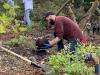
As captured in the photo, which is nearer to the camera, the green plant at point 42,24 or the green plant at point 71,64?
the green plant at point 71,64

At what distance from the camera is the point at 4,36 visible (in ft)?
42.3

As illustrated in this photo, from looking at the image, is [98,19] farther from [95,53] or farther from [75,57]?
[75,57]

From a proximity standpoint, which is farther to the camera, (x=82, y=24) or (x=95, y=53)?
(x=82, y=24)

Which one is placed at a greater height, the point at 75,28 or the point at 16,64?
the point at 75,28

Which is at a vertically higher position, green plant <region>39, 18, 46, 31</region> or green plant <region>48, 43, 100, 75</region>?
green plant <region>48, 43, 100, 75</region>

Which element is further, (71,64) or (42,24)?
(42,24)

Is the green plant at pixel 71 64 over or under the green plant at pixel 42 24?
over

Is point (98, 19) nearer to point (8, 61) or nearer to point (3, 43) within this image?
point (3, 43)

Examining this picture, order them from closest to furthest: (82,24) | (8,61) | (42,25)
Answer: (8,61) → (82,24) → (42,25)

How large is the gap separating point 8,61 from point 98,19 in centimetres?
719

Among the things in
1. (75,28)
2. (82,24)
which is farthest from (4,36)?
(75,28)

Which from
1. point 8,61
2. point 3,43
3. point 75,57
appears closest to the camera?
point 75,57

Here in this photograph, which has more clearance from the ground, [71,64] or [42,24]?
[71,64]

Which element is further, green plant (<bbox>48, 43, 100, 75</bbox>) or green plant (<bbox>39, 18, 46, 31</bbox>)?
green plant (<bbox>39, 18, 46, 31</bbox>)
